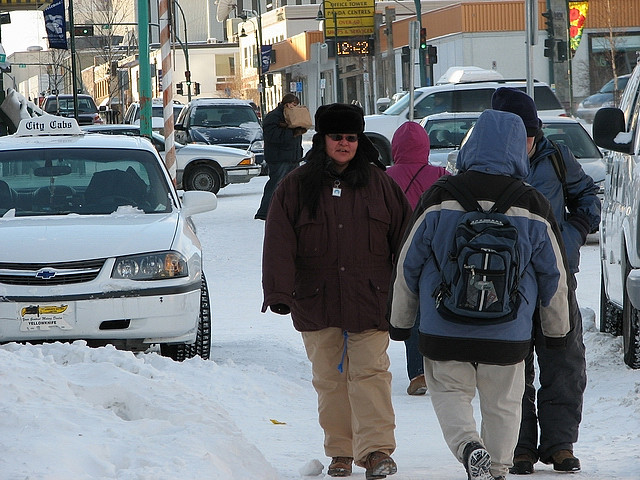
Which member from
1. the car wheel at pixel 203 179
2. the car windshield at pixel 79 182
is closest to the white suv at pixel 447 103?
the car wheel at pixel 203 179

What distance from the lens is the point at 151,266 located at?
24.3 feet

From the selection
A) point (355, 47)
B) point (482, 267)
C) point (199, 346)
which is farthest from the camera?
point (355, 47)

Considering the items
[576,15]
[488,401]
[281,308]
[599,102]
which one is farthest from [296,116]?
[599,102]

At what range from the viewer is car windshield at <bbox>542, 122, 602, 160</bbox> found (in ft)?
54.2

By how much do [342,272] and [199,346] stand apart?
110 inches

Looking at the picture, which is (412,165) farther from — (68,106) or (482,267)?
(68,106)

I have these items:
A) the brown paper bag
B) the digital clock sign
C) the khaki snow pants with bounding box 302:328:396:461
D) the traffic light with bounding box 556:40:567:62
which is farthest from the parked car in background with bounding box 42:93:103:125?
the khaki snow pants with bounding box 302:328:396:461

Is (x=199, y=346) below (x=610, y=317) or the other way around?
the other way around

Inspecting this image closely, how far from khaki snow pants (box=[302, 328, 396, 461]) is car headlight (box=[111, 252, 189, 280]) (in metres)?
2.14

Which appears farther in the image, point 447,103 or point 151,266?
point 447,103

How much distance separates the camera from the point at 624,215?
770 centimetres

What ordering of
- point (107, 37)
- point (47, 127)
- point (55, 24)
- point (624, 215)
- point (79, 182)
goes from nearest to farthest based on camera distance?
point (624, 215) → point (79, 182) → point (47, 127) → point (55, 24) → point (107, 37)

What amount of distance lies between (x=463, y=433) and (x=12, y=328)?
3.49 meters

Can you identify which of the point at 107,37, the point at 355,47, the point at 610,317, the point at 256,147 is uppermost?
the point at 107,37
